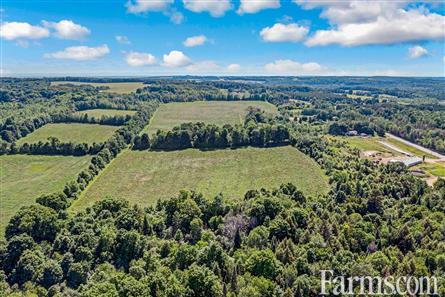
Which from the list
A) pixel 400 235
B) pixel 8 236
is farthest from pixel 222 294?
pixel 8 236

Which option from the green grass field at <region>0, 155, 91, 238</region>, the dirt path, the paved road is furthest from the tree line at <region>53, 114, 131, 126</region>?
the paved road

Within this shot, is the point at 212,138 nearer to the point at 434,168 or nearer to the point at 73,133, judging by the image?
the point at 73,133

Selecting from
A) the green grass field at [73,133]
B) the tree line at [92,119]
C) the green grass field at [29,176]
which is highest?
the tree line at [92,119]

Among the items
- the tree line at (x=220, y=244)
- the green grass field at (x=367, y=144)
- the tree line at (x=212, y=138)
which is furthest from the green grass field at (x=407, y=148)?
the tree line at (x=220, y=244)

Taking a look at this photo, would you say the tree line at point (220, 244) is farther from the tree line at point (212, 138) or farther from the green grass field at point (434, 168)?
the tree line at point (212, 138)

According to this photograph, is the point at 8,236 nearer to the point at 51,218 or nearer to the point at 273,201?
the point at 51,218
